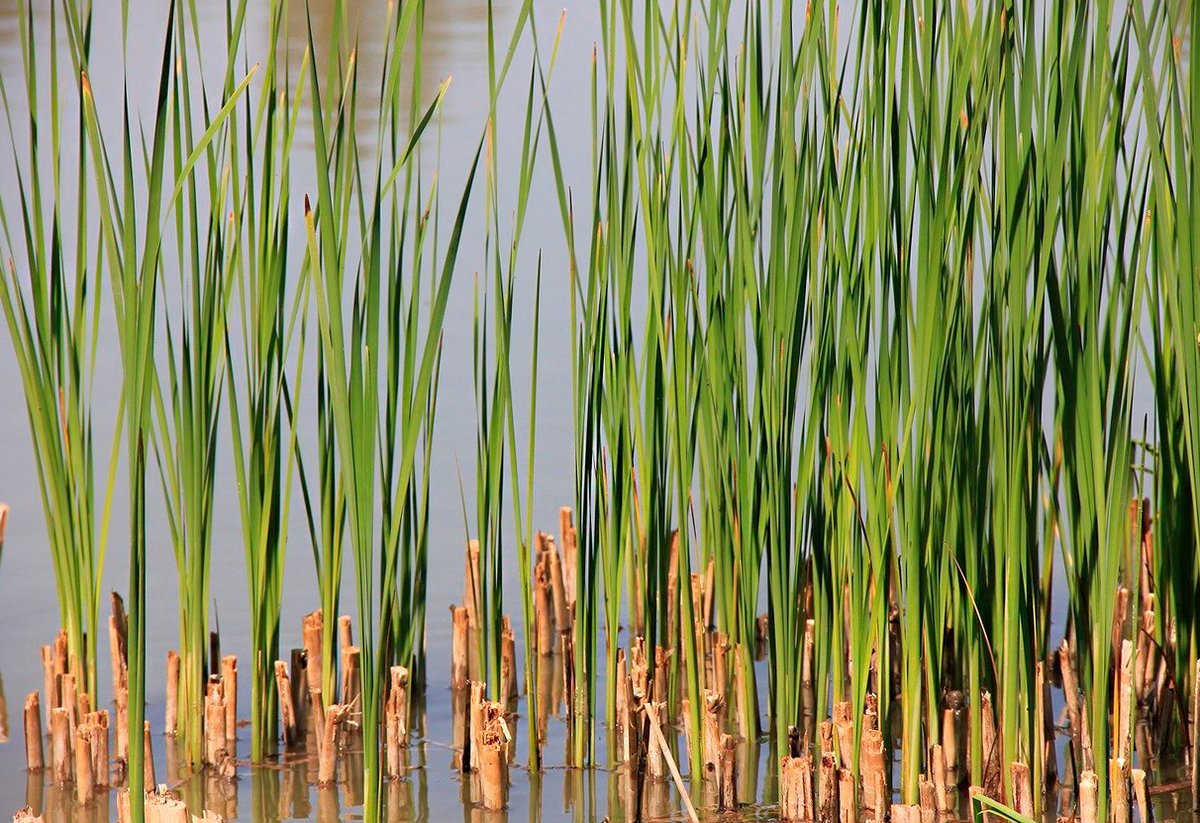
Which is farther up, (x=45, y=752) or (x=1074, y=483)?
(x=1074, y=483)

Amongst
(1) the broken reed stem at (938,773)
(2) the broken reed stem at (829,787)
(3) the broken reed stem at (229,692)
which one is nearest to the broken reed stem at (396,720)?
(3) the broken reed stem at (229,692)

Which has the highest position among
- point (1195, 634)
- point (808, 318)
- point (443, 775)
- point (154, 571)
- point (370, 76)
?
point (370, 76)

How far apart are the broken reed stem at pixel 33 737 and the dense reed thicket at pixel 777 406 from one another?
5.7 inches

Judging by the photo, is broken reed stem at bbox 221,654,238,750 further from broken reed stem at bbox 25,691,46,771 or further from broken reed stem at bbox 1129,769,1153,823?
broken reed stem at bbox 1129,769,1153,823

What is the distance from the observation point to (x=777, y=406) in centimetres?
191

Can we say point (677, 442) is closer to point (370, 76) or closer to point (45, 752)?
point (45, 752)

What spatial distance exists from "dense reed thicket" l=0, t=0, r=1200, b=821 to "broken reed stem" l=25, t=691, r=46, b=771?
0.14m

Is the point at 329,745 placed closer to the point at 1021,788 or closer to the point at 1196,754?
the point at 1021,788

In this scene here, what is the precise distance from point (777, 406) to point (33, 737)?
44.8 inches

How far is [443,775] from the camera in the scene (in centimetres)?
210

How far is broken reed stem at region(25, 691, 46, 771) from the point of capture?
2045mm

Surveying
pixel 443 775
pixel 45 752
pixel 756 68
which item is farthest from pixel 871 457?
pixel 45 752

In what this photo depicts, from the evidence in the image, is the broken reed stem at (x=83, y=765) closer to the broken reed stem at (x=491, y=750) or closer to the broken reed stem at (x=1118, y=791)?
the broken reed stem at (x=491, y=750)

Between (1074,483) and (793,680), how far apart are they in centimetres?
45
